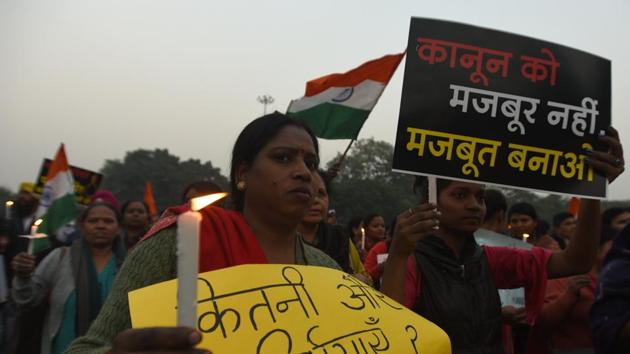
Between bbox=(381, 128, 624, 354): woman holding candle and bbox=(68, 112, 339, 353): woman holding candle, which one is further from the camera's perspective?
bbox=(381, 128, 624, 354): woman holding candle

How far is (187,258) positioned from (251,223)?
1.18m

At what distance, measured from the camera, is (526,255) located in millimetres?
3047

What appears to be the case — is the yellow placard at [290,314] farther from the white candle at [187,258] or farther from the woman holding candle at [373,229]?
the woman holding candle at [373,229]

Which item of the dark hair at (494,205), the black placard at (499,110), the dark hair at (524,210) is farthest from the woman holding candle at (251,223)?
the dark hair at (524,210)

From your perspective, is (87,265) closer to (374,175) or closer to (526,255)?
(526,255)

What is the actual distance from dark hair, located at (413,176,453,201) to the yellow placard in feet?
4.22

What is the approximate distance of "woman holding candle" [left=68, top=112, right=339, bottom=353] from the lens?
1593mm

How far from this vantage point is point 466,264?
2879mm

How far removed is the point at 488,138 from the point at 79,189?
23.6 ft

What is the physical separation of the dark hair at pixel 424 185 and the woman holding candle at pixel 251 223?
104 centimetres

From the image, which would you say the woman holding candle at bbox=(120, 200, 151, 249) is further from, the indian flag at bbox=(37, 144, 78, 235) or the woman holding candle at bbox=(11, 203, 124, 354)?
the woman holding candle at bbox=(11, 203, 124, 354)

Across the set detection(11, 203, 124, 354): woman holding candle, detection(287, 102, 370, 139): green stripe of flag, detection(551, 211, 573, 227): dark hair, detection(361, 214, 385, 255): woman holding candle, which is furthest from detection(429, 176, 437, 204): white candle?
detection(361, 214, 385, 255): woman holding candle

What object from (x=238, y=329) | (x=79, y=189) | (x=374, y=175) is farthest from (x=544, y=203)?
(x=238, y=329)

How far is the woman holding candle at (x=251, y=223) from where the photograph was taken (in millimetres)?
1593
